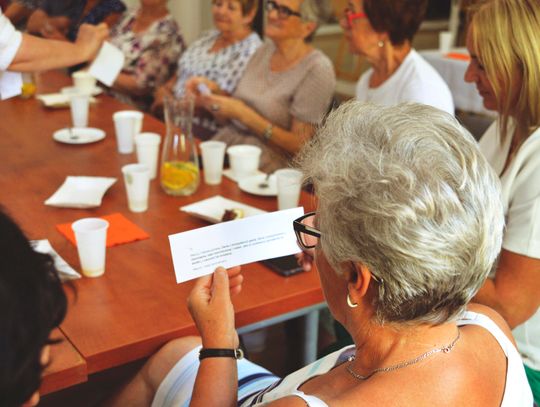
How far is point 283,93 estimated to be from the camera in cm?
296

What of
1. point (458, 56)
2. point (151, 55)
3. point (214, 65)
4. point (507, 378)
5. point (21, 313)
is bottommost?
point (458, 56)

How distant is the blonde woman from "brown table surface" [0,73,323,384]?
0.47 metres

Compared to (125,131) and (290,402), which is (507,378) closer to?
(290,402)

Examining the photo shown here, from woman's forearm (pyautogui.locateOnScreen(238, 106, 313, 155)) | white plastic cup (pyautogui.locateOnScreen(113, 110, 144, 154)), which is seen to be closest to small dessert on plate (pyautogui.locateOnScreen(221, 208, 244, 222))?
white plastic cup (pyautogui.locateOnScreen(113, 110, 144, 154))

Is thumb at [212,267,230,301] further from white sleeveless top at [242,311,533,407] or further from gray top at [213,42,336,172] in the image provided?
gray top at [213,42,336,172]

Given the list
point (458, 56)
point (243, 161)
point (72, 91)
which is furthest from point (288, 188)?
point (458, 56)

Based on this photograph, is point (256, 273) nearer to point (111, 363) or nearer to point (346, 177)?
point (111, 363)

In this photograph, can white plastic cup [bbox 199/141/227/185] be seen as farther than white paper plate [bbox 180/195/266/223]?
Yes

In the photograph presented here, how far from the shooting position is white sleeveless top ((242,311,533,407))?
1.13 m

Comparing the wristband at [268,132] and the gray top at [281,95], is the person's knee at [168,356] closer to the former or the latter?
the gray top at [281,95]

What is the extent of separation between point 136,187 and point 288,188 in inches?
18.0

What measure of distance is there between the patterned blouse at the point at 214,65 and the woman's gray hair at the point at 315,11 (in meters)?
0.45

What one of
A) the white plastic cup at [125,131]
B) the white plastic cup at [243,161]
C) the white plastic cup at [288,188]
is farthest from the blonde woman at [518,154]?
the white plastic cup at [125,131]

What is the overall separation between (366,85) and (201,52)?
3.72 ft
